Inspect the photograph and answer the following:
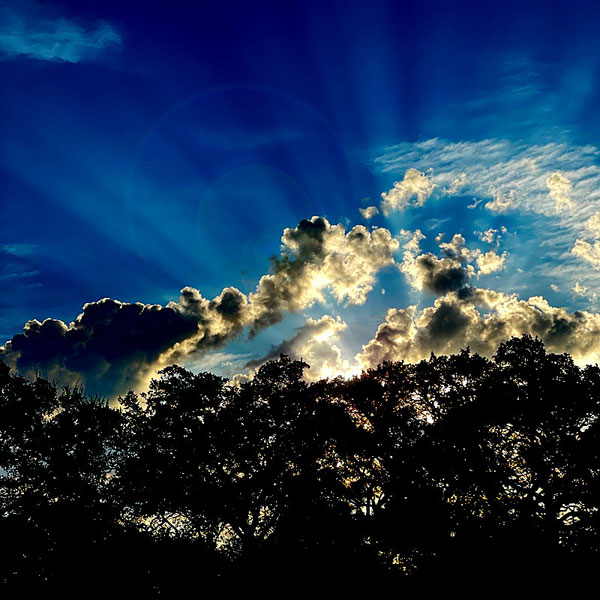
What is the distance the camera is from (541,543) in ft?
72.0

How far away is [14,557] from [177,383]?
47.5ft

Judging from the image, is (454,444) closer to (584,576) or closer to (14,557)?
(584,576)

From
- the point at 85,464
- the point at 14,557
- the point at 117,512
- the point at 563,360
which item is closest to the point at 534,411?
the point at 563,360

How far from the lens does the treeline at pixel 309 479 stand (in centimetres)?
2369

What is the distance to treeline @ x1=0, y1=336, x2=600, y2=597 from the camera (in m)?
23.7

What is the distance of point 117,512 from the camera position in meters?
27.7

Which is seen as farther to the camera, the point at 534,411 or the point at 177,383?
the point at 177,383

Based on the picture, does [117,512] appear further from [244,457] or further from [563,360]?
[563,360]

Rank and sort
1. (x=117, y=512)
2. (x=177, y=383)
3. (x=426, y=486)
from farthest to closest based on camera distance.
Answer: (x=177, y=383)
(x=117, y=512)
(x=426, y=486)

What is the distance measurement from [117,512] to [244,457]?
10394 millimetres

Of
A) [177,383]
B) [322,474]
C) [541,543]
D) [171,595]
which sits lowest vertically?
[171,595]

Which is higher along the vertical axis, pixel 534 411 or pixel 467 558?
pixel 534 411

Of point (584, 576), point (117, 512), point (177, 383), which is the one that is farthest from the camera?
point (177, 383)

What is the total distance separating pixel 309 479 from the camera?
90.5 ft
